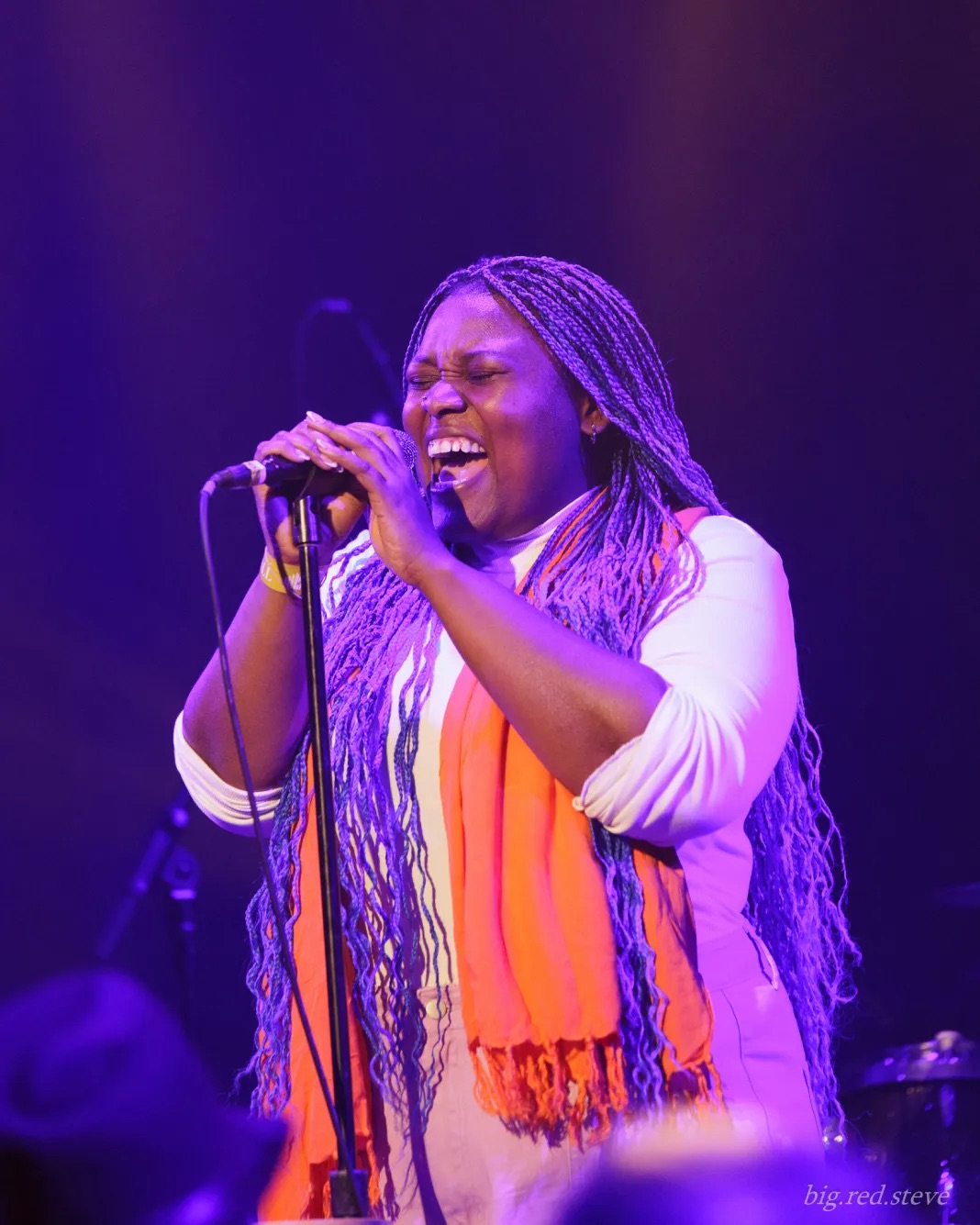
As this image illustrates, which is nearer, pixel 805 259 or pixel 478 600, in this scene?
pixel 478 600

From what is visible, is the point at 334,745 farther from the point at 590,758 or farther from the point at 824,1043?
the point at 824,1043

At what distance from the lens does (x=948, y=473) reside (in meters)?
3.75

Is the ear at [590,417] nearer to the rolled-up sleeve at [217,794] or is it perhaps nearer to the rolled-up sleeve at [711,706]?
the rolled-up sleeve at [711,706]

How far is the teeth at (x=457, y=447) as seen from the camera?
217 cm

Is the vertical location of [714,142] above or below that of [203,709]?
above

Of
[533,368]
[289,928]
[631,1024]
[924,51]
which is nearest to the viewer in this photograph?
[631,1024]

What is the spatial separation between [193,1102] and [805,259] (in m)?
3.24

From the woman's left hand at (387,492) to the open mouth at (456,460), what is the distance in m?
0.33

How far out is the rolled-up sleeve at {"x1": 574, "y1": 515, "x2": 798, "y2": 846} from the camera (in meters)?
1.71

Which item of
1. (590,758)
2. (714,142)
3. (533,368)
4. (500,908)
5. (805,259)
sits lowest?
(500,908)

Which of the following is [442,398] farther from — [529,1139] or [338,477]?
[529,1139]

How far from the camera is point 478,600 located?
179cm

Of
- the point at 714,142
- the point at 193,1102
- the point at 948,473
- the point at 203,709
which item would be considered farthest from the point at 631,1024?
the point at 714,142

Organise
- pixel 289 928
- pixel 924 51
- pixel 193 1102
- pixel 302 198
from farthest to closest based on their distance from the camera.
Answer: pixel 302 198, pixel 924 51, pixel 289 928, pixel 193 1102
